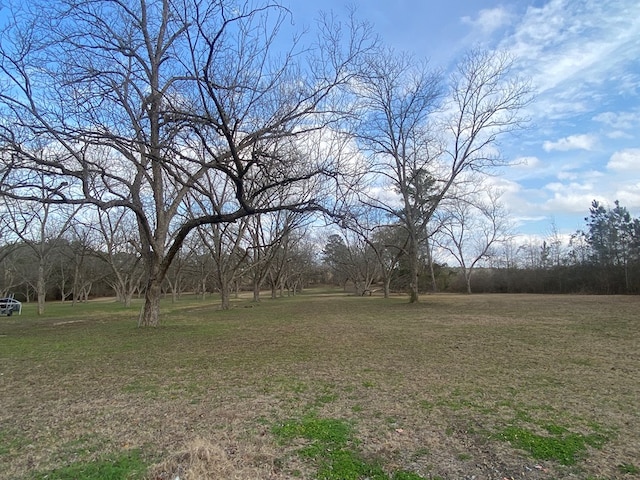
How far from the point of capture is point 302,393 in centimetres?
498

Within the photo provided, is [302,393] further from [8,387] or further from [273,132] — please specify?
[273,132]

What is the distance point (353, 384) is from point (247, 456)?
2.46 metres

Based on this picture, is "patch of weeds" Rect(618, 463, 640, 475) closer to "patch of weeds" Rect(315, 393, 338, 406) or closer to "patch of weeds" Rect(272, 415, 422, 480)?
"patch of weeds" Rect(272, 415, 422, 480)

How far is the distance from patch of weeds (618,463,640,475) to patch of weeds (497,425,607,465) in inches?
10.2

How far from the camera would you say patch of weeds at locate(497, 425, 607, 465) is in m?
3.11

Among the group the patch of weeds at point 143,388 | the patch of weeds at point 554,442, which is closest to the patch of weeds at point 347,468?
the patch of weeds at point 554,442

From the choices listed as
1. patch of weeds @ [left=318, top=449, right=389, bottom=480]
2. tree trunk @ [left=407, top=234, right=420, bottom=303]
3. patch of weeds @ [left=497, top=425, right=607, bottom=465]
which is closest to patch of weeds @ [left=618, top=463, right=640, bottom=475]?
patch of weeds @ [left=497, top=425, right=607, bottom=465]

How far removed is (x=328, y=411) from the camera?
14.0 ft

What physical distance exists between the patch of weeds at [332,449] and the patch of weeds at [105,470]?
115cm

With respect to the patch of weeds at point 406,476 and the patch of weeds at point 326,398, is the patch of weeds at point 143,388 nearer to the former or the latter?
the patch of weeds at point 326,398

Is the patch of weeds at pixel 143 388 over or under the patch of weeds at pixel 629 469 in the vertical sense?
over

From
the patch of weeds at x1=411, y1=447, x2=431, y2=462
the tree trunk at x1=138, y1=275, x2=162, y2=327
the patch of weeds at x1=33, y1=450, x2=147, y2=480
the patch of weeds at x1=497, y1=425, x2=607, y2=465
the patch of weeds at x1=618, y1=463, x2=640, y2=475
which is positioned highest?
the tree trunk at x1=138, y1=275, x2=162, y2=327

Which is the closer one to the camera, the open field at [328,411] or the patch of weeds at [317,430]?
the open field at [328,411]

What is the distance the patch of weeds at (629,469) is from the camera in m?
2.85
